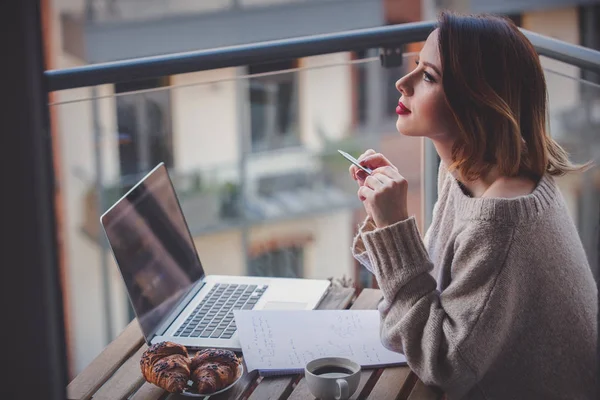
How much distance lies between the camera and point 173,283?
1.42m

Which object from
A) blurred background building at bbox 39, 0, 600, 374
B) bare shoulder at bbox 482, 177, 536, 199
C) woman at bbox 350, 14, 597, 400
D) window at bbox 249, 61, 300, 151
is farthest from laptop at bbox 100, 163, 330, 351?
window at bbox 249, 61, 300, 151

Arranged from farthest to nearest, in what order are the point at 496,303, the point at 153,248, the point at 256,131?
the point at 256,131, the point at 153,248, the point at 496,303

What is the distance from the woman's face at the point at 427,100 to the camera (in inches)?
48.2

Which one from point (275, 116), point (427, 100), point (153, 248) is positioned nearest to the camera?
point (427, 100)

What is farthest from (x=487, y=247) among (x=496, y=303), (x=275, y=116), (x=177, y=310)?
(x=275, y=116)

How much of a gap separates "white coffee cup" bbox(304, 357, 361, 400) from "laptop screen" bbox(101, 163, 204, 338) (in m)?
0.28

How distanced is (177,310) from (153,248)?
105 mm

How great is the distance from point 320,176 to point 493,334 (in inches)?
260

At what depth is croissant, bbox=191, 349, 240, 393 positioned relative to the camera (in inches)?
44.2

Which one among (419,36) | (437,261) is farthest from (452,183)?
(419,36)

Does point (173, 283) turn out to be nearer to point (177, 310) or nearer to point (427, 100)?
point (177, 310)

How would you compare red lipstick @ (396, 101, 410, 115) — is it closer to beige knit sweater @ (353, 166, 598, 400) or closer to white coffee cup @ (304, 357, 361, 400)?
beige knit sweater @ (353, 166, 598, 400)

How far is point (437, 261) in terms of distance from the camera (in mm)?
1247

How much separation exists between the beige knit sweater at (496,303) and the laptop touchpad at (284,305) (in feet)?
0.92
